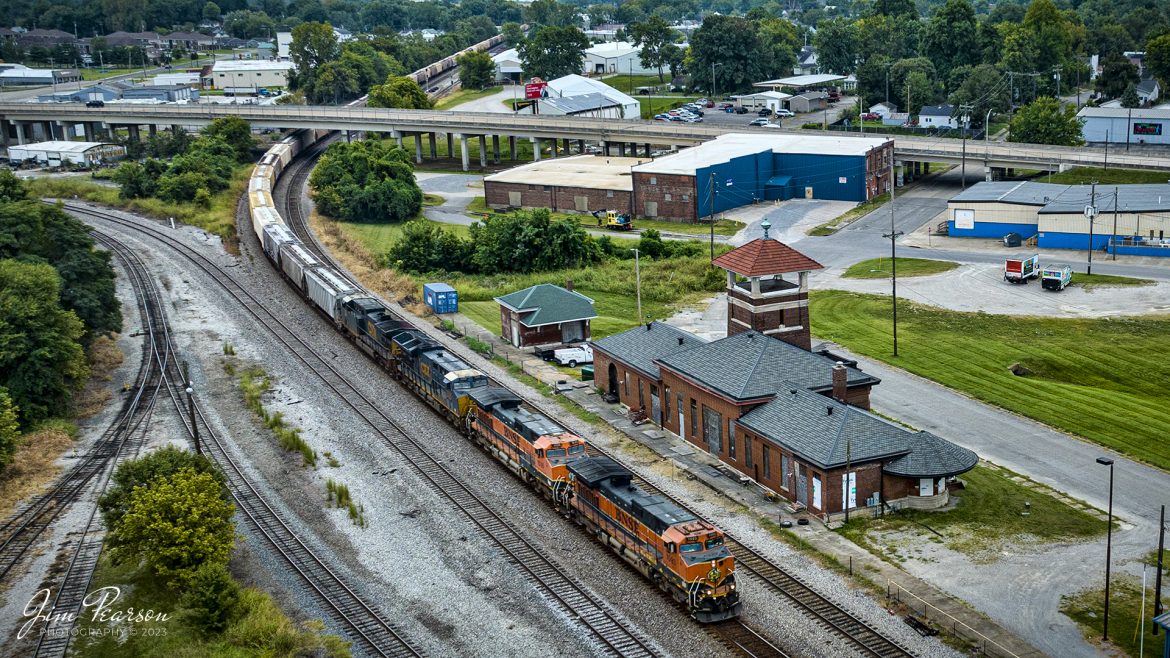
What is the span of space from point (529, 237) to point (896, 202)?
42.2 meters

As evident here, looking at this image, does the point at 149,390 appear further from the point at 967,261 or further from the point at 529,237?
the point at 967,261

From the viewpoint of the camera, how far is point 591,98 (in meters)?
174

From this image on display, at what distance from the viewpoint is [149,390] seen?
70375 millimetres

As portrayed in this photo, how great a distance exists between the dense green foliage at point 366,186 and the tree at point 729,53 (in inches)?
3025

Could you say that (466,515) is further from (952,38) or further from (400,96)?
(952,38)

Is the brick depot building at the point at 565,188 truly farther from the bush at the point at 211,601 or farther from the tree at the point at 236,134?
the bush at the point at 211,601

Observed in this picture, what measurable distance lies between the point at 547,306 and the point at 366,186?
2060 inches

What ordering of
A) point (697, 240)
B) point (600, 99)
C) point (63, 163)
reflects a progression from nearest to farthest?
1. point (697, 240)
2. point (63, 163)
3. point (600, 99)

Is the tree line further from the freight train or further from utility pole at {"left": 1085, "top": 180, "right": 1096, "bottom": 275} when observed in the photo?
utility pole at {"left": 1085, "top": 180, "right": 1096, "bottom": 275}

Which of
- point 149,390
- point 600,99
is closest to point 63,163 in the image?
point 600,99

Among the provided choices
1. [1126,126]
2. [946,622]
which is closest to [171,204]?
[946,622]

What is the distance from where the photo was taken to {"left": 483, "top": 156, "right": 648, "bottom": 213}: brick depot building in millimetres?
119188

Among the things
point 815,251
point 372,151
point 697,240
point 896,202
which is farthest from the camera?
point 372,151

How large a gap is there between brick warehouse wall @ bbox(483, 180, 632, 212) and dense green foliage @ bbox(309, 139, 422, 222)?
818cm
